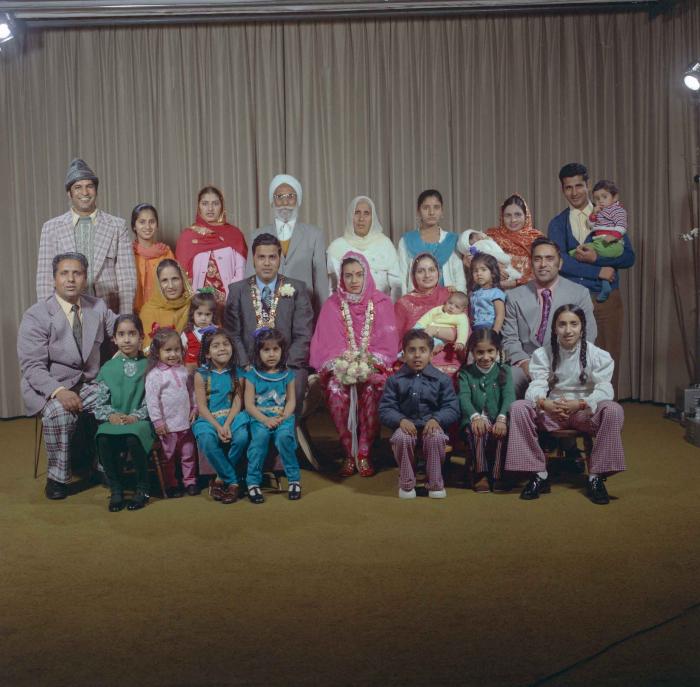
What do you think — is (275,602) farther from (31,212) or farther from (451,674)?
(31,212)

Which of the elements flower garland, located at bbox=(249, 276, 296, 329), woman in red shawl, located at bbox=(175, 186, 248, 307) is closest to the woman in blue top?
flower garland, located at bbox=(249, 276, 296, 329)

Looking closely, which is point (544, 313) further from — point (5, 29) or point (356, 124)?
point (5, 29)

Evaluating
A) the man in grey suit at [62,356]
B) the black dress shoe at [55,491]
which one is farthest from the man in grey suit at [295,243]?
the black dress shoe at [55,491]

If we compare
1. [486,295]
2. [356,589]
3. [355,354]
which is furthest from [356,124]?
[356,589]

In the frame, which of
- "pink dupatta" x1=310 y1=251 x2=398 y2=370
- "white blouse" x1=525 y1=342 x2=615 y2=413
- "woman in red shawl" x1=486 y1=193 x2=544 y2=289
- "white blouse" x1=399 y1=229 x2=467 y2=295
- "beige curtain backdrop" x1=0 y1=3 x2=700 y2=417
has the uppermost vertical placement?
"beige curtain backdrop" x1=0 y1=3 x2=700 y2=417

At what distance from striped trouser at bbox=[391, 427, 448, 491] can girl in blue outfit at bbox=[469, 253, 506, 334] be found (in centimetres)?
105

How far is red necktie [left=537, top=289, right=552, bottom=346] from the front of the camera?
200 inches

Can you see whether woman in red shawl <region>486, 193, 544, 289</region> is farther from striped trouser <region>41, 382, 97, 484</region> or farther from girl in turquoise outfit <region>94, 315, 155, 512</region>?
striped trouser <region>41, 382, 97, 484</region>

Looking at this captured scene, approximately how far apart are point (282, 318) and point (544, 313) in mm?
1480

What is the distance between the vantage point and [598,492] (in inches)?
172

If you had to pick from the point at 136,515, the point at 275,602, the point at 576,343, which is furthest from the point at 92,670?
the point at 576,343

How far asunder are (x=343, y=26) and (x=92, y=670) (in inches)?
219

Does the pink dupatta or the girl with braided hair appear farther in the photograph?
the pink dupatta

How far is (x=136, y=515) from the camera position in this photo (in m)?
4.33
